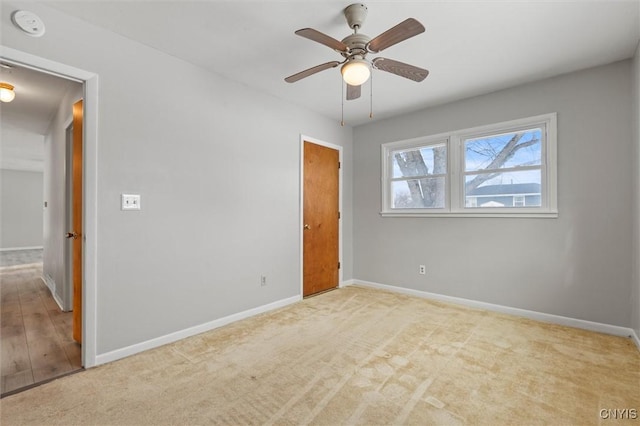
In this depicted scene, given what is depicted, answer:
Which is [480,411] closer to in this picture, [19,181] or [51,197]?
[51,197]

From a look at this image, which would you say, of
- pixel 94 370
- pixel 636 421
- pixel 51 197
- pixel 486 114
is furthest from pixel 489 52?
pixel 51 197

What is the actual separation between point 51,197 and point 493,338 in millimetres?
6103

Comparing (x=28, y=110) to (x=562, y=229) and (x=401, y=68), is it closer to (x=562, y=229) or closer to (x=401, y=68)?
(x=401, y=68)

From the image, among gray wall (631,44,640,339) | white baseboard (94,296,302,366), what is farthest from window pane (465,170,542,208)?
white baseboard (94,296,302,366)

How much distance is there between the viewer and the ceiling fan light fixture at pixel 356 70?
2087 mm

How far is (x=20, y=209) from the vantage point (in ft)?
28.9

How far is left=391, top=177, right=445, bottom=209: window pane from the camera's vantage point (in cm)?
397

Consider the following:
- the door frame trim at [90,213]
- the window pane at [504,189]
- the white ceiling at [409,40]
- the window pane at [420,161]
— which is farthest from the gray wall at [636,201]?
the door frame trim at [90,213]

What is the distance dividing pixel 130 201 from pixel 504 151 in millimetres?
3943

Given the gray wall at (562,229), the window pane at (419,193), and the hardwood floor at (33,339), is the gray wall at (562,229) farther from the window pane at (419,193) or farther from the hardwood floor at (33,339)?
the hardwood floor at (33,339)

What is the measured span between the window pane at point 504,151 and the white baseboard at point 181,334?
297cm

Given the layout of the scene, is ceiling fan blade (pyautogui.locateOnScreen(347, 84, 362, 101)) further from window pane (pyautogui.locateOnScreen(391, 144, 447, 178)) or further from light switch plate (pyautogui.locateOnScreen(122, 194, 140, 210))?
light switch plate (pyautogui.locateOnScreen(122, 194, 140, 210))

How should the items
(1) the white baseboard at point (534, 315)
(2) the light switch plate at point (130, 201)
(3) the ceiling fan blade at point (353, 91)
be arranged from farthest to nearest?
(1) the white baseboard at point (534, 315)
(3) the ceiling fan blade at point (353, 91)
(2) the light switch plate at point (130, 201)

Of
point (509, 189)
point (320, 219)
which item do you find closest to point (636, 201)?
point (509, 189)
